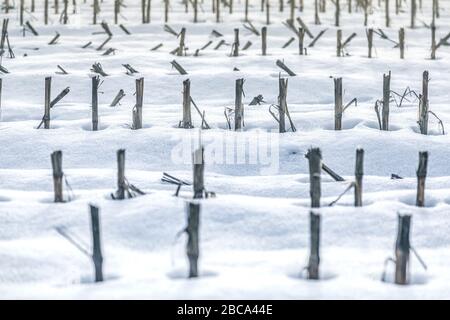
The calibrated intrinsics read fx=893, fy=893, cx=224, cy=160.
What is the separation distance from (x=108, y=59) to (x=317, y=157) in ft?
14.7

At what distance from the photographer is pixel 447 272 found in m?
3.33

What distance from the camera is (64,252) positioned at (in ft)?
11.3

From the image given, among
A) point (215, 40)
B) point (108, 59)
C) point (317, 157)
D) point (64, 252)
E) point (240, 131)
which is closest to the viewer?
point (64, 252)

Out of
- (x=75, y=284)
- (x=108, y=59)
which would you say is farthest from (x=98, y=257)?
(x=108, y=59)

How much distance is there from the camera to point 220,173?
5.04 meters

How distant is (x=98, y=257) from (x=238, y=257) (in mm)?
603

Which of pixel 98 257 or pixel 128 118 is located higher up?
pixel 128 118

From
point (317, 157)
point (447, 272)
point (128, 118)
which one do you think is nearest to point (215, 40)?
point (128, 118)

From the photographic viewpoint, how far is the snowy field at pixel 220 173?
3.23m

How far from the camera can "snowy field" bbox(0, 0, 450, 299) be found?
3229 millimetres
